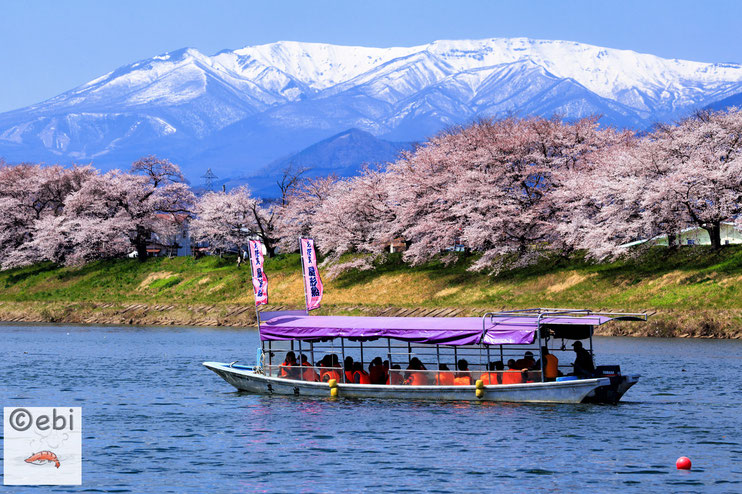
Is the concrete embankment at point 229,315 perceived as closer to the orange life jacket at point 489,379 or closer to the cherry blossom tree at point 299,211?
the cherry blossom tree at point 299,211

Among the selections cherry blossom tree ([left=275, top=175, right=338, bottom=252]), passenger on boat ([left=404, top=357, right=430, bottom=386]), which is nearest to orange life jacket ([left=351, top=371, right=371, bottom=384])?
passenger on boat ([left=404, top=357, right=430, bottom=386])

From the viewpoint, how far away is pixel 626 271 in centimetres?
8425

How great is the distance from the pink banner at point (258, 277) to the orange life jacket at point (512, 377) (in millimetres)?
11627

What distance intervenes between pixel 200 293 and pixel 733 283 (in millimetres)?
56173

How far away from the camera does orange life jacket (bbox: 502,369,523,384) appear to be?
38.0m

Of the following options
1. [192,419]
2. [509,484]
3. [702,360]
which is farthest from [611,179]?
[509,484]

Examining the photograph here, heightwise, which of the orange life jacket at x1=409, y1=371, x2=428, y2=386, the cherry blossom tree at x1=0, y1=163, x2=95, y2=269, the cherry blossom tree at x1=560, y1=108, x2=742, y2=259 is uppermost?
the cherry blossom tree at x1=0, y1=163, x2=95, y2=269

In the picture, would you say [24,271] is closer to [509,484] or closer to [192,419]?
[192,419]

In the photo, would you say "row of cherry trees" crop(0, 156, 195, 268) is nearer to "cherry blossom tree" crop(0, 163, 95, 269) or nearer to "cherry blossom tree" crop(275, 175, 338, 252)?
"cherry blossom tree" crop(0, 163, 95, 269)

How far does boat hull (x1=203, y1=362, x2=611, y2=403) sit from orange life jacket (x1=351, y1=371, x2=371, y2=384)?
0.60 m

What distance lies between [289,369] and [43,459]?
1449 centimetres

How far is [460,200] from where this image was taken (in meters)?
97.0

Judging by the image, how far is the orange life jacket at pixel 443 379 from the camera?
127 ft

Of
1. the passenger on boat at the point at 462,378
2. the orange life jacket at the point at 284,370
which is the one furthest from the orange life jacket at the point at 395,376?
the orange life jacket at the point at 284,370
